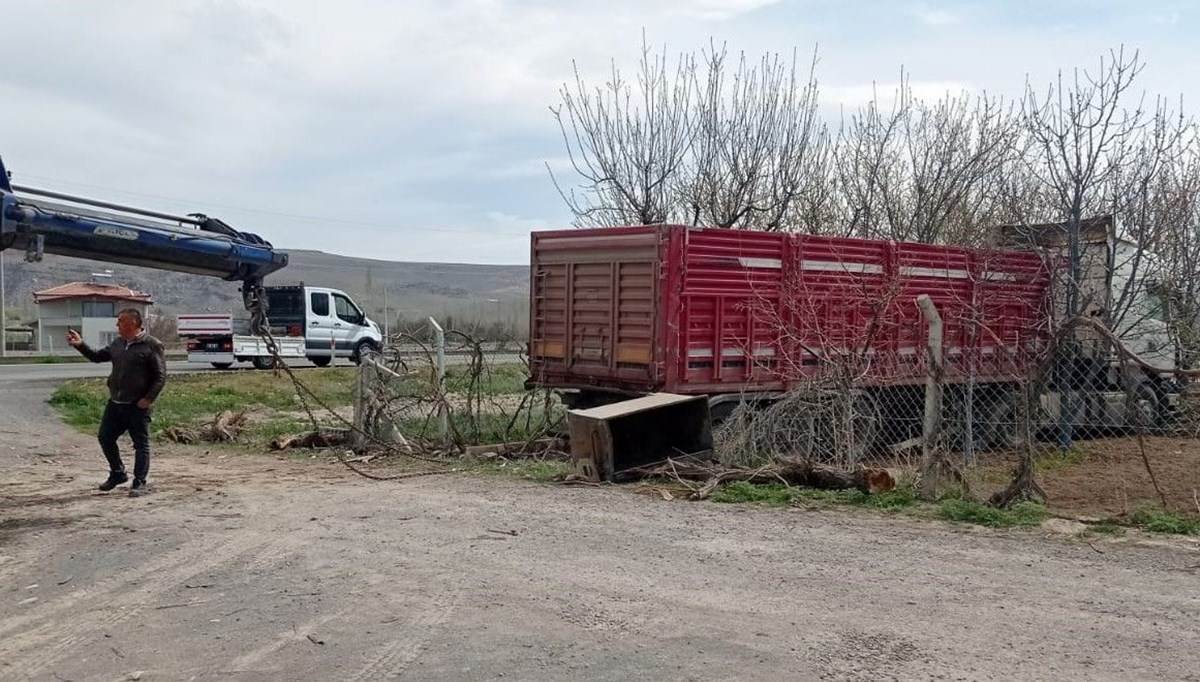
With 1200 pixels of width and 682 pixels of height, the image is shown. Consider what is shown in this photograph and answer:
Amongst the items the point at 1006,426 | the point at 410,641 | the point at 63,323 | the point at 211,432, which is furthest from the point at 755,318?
the point at 63,323

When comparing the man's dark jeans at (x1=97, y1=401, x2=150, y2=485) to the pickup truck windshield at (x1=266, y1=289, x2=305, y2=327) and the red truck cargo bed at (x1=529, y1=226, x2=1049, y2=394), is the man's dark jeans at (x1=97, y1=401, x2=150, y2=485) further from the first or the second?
the pickup truck windshield at (x1=266, y1=289, x2=305, y2=327)

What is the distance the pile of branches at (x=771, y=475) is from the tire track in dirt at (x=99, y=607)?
386cm

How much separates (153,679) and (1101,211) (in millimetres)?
13442

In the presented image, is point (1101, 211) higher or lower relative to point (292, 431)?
higher

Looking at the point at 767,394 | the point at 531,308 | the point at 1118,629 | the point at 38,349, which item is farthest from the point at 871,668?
the point at 38,349

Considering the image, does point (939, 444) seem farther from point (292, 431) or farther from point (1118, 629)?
point (292, 431)

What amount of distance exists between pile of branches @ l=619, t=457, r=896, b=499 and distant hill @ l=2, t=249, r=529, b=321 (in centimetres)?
5359

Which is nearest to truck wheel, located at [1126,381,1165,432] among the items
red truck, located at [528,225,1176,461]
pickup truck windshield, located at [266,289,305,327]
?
red truck, located at [528,225,1176,461]

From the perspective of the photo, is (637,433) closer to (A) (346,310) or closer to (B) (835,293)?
(B) (835,293)

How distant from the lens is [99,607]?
6.15 m

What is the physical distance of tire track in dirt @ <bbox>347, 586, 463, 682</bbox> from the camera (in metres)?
4.96

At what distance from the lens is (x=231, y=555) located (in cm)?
742

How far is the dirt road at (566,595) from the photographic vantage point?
507cm

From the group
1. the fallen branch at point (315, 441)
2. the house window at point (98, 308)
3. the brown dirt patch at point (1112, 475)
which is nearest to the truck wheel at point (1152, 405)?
the brown dirt patch at point (1112, 475)
